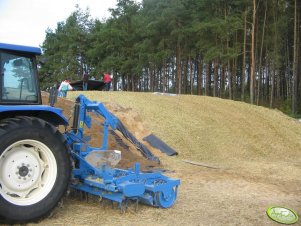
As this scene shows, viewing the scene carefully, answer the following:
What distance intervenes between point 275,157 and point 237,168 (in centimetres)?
308

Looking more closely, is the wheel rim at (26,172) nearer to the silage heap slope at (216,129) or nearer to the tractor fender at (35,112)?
the tractor fender at (35,112)

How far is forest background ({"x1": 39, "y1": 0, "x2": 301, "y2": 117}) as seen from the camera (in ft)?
101

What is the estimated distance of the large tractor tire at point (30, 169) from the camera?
4.96 metres

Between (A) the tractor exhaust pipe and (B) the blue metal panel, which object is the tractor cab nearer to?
(B) the blue metal panel

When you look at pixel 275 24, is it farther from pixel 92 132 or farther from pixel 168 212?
pixel 168 212

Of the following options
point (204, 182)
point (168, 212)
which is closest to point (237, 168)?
point (204, 182)

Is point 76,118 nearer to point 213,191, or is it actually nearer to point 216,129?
point 213,191

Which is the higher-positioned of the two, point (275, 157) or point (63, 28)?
point (63, 28)

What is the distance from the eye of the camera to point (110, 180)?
5906 mm

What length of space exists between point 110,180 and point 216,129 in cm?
892

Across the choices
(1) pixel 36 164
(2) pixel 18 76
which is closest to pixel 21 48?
(2) pixel 18 76

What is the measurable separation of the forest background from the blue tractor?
68.6 feet

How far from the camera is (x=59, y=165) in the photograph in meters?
5.44

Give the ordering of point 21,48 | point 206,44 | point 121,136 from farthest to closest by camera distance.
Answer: point 206,44
point 121,136
point 21,48
